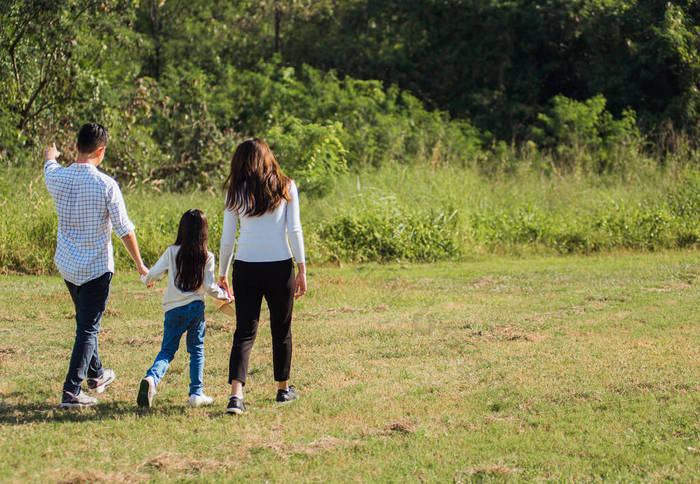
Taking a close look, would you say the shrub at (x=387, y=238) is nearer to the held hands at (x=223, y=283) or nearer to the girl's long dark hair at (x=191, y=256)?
the held hands at (x=223, y=283)

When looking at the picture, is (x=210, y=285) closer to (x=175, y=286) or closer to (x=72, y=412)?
(x=175, y=286)

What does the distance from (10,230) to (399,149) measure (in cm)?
957

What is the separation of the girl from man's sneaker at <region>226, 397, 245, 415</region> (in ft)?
1.13

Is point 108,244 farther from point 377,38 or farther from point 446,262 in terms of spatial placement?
point 377,38

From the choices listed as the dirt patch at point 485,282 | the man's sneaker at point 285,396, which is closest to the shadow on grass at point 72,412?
the man's sneaker at point 285,396

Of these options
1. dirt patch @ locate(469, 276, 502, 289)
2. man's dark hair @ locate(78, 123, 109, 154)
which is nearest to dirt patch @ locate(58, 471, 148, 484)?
man's dark hair @ locate(78, 123, 109, 154)

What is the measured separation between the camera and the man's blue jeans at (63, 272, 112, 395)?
5512mm

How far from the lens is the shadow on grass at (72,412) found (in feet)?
17.4

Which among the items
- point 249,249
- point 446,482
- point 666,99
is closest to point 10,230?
point 249,249

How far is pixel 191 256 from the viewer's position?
5512 mm

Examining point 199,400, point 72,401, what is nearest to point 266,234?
point 199,400

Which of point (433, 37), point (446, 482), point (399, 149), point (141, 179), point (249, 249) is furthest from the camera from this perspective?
point (433, 37)

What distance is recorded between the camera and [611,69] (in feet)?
73.6

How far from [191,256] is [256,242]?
552mm
